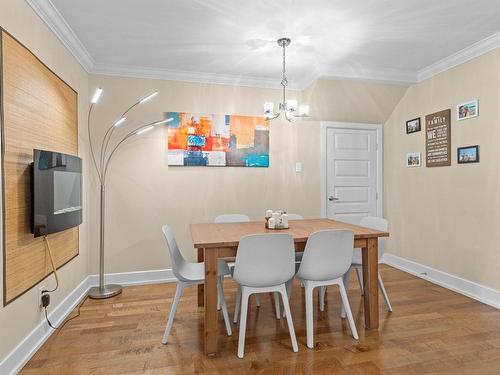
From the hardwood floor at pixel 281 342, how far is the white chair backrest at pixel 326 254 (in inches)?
20.7

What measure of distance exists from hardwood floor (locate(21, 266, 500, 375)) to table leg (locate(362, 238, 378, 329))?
114mm

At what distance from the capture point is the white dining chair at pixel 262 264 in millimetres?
2078

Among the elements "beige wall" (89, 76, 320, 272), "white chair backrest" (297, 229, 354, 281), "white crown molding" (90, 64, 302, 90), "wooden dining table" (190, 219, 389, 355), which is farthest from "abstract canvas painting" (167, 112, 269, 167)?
"white chair backrest" (297, 229, 354, 281)

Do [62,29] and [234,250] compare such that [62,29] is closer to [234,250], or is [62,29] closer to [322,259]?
[234,250]

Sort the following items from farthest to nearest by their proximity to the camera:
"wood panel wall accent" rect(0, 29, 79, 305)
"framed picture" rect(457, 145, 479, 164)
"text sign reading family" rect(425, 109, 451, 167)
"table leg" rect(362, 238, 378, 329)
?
"text sign reading family" rect(425, 109, 451, 167) < "framed picture" rect(457, 145, 479, 164) < "table leg" rect(362, 238, 378, 329) < "wood panel wall accent" rect(0, 29, 79, 305)

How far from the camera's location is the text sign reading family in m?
3.58

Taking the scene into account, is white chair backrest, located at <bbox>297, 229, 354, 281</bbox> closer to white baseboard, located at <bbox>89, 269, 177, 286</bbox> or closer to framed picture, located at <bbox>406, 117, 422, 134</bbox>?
white baseboard, located at <bbox>89, 269, 177, 286</bbox>

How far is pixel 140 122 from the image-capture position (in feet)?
12.3

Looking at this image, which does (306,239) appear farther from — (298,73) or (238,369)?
(298,73)

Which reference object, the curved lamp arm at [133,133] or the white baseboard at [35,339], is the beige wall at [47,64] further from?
the curved lamp arm at [133,133]

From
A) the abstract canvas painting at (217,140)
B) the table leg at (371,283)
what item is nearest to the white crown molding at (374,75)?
the abstract canvas painting at (217,140)

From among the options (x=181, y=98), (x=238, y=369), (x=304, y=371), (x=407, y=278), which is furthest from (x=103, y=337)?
(x=407, y=278)

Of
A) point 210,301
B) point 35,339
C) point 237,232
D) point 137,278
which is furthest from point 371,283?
point 137,278

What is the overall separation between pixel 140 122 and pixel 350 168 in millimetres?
2907
